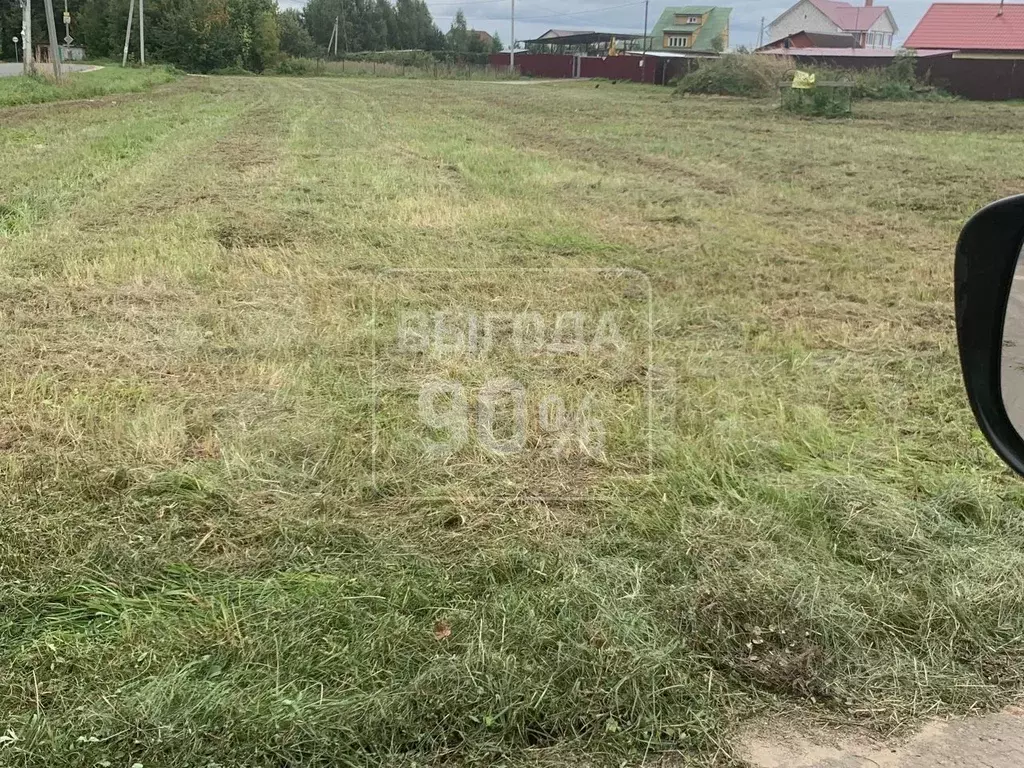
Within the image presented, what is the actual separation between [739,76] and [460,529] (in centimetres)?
3575

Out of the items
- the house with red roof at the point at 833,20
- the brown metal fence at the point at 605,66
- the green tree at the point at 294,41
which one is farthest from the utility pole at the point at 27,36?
the house with red roof at the point at 833,20

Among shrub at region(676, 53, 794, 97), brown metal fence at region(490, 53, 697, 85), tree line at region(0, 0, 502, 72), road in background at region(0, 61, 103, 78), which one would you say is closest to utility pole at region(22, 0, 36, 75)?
road in background at region(0, 61, 103, 78)

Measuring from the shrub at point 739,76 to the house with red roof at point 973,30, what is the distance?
1250cm

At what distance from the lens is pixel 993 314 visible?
1566 millimetres

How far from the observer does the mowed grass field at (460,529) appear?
6.79 ft

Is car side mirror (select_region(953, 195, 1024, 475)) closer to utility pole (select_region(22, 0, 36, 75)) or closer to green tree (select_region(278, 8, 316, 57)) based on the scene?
utility pole (select_region(22, 0, 36, 75))

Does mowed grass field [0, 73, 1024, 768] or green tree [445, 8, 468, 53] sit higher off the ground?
green tree [445, 8, 468, 53]

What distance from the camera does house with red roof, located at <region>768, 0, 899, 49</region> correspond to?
2758 inches

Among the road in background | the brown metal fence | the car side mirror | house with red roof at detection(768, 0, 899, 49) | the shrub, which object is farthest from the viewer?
house with red roof at detection(768, 0, 899, 49)

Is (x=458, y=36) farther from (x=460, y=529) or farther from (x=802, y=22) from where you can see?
(x=460, y=529)

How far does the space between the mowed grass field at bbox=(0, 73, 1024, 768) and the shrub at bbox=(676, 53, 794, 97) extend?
29.3 m

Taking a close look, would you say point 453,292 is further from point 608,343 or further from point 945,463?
point 945,463

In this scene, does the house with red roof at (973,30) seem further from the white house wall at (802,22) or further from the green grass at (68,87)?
the green grass at (68,87)

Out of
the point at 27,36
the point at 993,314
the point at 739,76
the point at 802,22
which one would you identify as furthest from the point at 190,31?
the point at 993,314
